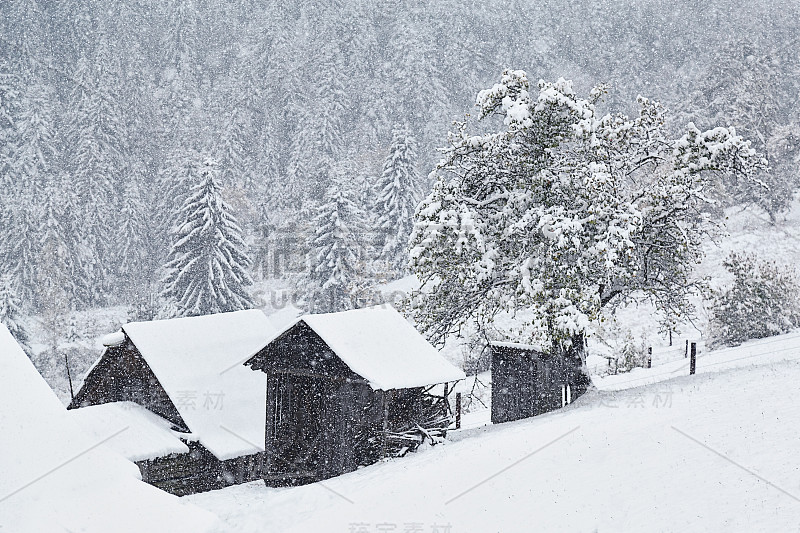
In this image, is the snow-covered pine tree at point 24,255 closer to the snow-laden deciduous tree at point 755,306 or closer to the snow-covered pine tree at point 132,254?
the snow-covered pine tree at point 132,254

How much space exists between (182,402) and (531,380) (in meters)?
10.6

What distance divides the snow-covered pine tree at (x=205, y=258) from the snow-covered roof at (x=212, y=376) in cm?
1994

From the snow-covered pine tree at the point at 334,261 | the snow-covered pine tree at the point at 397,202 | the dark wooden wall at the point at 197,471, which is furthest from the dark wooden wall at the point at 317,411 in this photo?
the snow-covered pine tree at the point at 397,202

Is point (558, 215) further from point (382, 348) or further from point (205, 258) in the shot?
point (205, 258)

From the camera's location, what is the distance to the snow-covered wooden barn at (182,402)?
21000 millimetres

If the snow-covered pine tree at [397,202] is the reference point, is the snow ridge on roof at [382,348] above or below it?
below

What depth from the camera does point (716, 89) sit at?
207 ft

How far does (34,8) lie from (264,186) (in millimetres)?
46756

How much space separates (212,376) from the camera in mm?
23344

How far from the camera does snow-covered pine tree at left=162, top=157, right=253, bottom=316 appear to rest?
45.0 metres

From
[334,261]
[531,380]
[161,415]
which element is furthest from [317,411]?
[334,261]

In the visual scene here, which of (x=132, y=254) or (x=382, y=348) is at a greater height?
(x=132, y=254)

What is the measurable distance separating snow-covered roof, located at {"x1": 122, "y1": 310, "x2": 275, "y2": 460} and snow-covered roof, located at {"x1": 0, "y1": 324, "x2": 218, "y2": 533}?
33.7 feet

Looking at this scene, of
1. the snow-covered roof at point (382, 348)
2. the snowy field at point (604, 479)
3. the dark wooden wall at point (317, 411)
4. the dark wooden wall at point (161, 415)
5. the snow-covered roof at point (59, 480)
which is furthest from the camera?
the dark wooden wall at point (161, 415)
